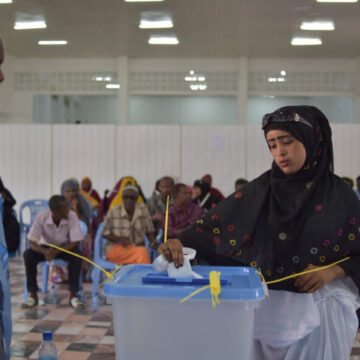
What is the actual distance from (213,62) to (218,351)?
947cm

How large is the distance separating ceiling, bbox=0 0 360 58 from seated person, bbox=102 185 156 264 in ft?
11.4

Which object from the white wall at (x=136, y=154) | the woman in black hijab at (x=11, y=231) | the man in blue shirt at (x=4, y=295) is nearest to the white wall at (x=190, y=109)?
the white wall at (x=136, y=154)

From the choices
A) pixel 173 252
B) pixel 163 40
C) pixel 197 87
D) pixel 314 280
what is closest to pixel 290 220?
pixel 314 280

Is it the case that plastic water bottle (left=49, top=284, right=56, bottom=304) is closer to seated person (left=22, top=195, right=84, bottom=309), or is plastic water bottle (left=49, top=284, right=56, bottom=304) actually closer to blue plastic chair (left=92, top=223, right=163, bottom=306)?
seated person (left=22, top=195, right=84, bottom=309)

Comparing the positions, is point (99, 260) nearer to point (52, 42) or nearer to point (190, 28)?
point (190, 28)

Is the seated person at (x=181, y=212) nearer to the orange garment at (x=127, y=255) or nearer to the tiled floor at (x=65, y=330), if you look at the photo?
the orange garment at (x=127, y=255)

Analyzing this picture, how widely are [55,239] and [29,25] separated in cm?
485

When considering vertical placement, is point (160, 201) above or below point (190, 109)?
below

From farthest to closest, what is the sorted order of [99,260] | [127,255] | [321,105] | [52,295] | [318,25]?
[321,105], [318,25], [52,295], [99,260], [127,255]

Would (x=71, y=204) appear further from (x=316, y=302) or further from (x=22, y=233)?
(x=316, y=302)

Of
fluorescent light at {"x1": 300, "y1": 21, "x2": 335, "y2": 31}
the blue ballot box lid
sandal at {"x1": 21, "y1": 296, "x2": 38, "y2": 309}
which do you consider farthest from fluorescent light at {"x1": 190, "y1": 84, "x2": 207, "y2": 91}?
the blue ballot box lid

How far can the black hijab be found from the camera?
159 cm

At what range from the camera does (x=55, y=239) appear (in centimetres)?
454

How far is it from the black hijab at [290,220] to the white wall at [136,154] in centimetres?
712
